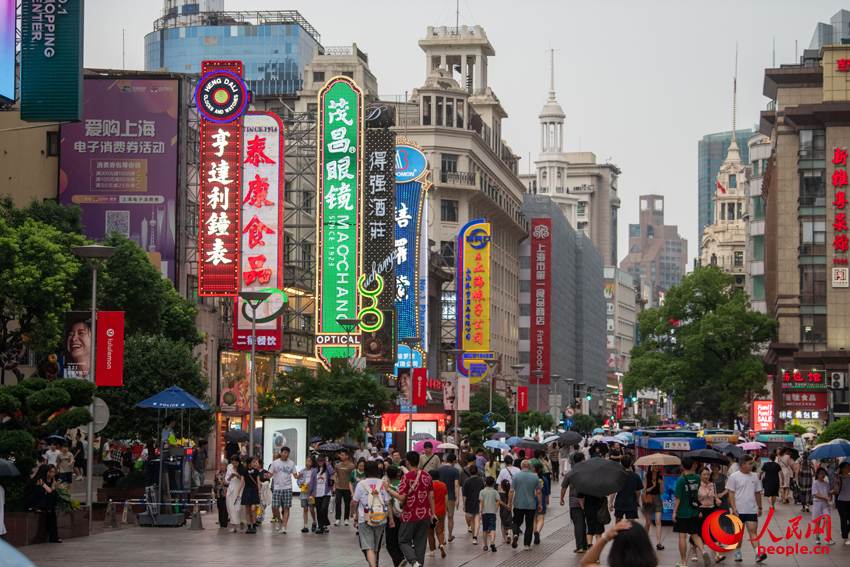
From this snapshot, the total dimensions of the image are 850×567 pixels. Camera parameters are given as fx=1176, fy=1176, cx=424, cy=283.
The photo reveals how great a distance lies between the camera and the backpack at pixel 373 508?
16469mm

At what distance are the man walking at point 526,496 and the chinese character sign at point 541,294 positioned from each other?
86.8m

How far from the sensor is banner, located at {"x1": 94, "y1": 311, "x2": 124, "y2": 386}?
27.5m

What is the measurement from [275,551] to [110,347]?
8.85 meters

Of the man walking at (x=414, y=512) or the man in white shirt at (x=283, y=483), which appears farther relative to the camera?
the man in white shirt at (x=283, y=483)

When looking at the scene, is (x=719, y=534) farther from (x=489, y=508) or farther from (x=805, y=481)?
(x=805, y=481)

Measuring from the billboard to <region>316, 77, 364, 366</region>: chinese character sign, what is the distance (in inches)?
648

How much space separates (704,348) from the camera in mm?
79188

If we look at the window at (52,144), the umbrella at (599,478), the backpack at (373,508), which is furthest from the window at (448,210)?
the backpack at (373,508)

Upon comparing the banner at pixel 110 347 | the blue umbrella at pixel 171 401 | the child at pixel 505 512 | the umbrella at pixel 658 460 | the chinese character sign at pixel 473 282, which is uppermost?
the chinese character sign at pixel 473 282

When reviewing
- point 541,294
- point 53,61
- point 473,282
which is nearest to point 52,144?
point 53,61

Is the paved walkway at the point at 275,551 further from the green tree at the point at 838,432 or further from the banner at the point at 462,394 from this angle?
the banner at the point at 462,394

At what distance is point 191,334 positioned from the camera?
158ft

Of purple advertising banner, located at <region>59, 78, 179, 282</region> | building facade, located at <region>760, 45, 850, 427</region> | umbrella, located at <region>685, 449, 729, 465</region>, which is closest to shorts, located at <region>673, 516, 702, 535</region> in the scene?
umbrella, located at <region>685, 449, 729, 465</region>

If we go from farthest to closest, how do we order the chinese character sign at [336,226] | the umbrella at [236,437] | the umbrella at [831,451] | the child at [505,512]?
the chinese character sign at [336,226]
the umbrella at [236,437]
the umbrella at [831,451]
the child at [505,512]
